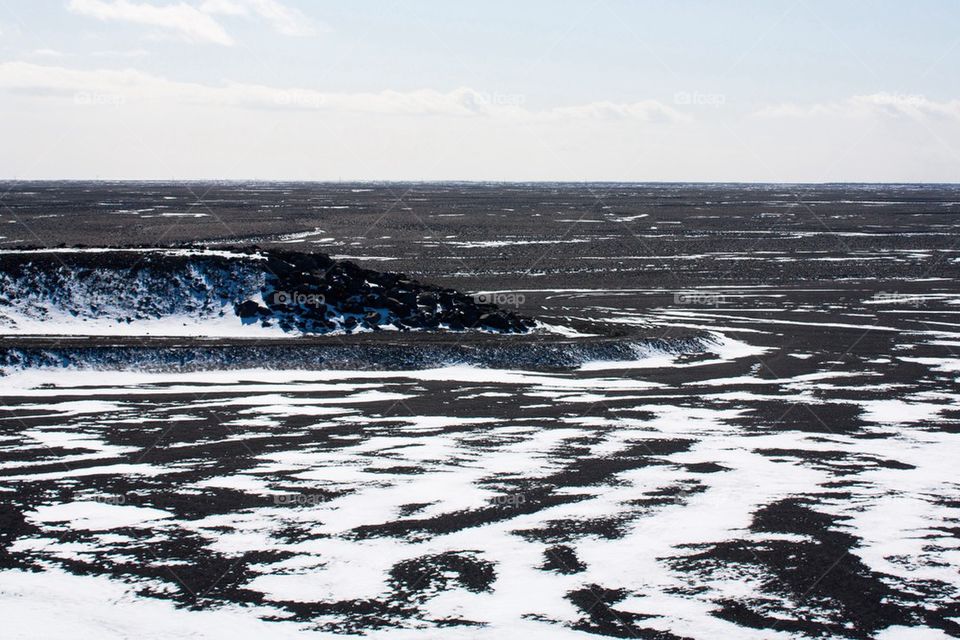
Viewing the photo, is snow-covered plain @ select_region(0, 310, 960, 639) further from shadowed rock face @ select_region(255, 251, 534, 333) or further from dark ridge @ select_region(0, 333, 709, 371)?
shadowed rock face @ select_region(255, 251, 534, 333)

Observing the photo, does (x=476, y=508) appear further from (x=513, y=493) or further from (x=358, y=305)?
(x=358, y=305)

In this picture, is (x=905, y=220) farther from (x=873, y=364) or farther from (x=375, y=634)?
(x=375, y=634)

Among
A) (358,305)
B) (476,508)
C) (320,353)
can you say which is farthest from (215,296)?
(476,508)

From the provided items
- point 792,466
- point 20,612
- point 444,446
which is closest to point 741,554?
point 792,466

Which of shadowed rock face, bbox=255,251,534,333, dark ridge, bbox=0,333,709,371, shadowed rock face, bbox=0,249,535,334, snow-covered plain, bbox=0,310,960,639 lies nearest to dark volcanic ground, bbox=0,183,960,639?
snow-covered plain, bbox=0,310,960,639

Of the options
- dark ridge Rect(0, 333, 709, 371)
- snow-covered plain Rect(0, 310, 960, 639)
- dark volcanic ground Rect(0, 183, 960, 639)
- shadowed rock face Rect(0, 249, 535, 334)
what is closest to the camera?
snow-covered plain Rect(0, 310, 960, 639)

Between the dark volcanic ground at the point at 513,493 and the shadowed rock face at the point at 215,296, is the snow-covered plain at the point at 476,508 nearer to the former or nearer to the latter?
the dark volcanic ground at the point at 513,493
